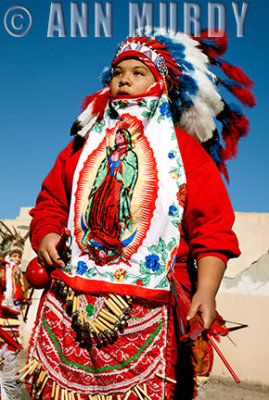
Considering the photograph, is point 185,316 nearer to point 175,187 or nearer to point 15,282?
point 175,187

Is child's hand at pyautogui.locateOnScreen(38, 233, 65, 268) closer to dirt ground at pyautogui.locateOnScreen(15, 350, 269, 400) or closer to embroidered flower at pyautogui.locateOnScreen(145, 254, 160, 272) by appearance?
embroidered flower at pyautogui.locateOnScreen(145, 254, 160, 272)

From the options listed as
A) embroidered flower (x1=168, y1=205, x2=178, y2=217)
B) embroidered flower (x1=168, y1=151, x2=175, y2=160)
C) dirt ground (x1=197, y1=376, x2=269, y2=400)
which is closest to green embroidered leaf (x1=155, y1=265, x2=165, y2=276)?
embroidered flower (x1=168, y1=205, x2=178, y2=217)

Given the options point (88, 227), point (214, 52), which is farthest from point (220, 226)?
point (214, 52)

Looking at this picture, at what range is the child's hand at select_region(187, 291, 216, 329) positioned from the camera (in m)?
1.75

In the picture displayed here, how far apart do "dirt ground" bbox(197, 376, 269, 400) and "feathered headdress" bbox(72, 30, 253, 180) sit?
639cm

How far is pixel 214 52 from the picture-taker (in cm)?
264

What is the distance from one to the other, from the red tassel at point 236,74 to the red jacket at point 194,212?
0.56 meters

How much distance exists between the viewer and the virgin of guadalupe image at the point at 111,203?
2.03m

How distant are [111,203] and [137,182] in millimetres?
149

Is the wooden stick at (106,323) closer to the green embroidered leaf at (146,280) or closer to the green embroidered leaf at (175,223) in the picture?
the green embroidered leaf at (146,280)

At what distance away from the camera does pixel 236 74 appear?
261 cm

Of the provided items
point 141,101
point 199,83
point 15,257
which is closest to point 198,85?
point 199,83

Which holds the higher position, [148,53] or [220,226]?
[148,53]

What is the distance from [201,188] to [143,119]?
47 centimetres
